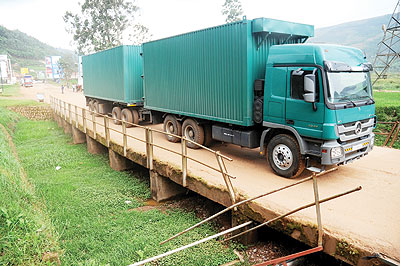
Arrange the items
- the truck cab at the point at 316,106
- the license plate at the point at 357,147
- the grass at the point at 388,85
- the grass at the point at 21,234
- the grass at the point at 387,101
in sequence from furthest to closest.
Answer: the grass at the point at 388,85 → the grass at the point at 387,101 → the license plate at the point at 357,147 → the truck cab at the point at 316,106 → the grass at the point at 21,234

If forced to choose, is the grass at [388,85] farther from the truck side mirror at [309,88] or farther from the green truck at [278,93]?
Result: the truck side mirror at [309,88]


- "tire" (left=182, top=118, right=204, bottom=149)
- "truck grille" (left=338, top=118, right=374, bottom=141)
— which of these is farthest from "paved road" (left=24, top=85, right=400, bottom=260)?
"truck grille" (left=338, top=118, right=374, bottom=141)

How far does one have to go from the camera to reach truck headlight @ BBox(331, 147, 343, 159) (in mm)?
5652

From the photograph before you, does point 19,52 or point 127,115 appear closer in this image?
point 127,115

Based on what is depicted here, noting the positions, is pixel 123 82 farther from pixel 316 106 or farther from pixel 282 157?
pixel 316 106

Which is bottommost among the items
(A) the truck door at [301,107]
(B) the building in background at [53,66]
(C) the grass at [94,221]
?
(C) the grass at [94,221]

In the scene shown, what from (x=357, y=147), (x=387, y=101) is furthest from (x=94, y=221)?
(x=387, y=101)

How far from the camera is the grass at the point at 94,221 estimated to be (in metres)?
5.04

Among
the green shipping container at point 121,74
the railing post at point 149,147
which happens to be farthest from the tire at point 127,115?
the railing post at point 149,147

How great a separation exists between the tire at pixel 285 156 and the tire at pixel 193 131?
2630mm

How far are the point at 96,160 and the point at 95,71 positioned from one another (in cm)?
634

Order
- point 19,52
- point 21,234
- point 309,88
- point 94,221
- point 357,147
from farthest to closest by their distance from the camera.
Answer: point 19,52 → point 94,221 → point 357,147 → point 309,88 → point 21,234

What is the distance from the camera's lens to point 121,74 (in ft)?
Answer: 42.5

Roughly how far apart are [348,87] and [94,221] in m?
5.87
